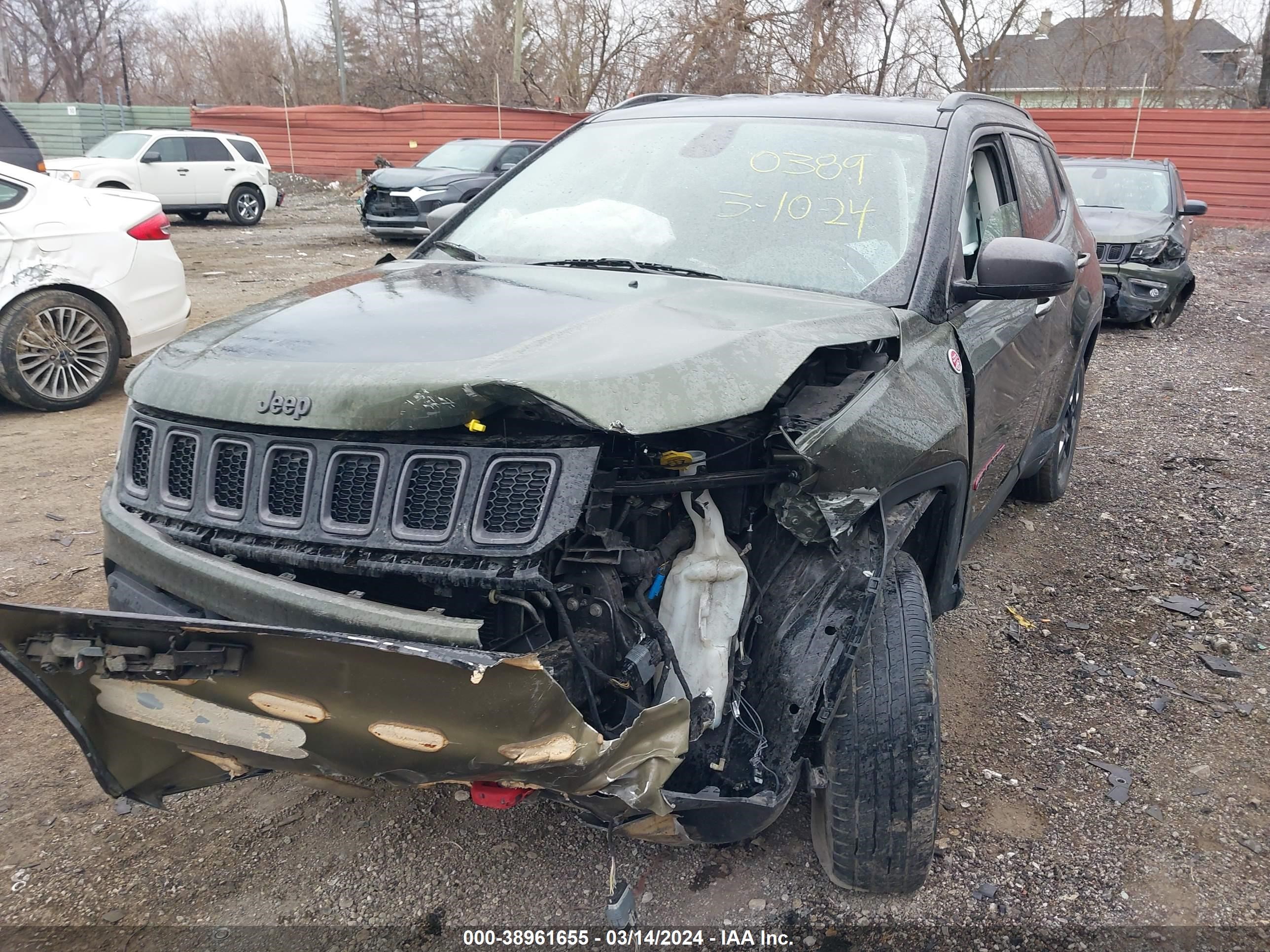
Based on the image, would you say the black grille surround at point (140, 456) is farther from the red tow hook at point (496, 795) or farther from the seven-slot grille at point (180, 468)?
the red tow hook at point (496, 795)

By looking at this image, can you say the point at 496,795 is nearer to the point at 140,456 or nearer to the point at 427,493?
the point at 427,493

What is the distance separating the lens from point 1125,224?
31.2 ft

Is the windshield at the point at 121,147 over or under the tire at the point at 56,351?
over

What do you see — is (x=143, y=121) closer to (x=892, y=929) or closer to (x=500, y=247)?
(x=500, y=247)

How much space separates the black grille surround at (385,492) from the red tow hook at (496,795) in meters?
0.49

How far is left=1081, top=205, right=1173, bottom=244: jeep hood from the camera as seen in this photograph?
931 centimetres

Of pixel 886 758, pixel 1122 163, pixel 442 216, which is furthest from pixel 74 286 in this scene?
pixel 1122 163

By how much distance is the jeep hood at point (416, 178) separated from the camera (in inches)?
535

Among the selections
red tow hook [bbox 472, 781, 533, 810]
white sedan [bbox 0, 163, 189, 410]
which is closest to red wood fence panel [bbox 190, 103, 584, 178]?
white sedan [bbox 0, 163, 189, 410]

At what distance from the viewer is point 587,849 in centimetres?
254

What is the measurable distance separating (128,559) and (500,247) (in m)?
1.52

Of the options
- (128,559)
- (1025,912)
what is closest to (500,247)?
(128,559)

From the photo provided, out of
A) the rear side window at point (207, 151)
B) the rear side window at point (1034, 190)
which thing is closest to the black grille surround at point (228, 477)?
the rear side window at point (1034, 190)

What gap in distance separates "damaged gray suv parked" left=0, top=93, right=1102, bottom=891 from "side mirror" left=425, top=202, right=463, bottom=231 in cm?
104
